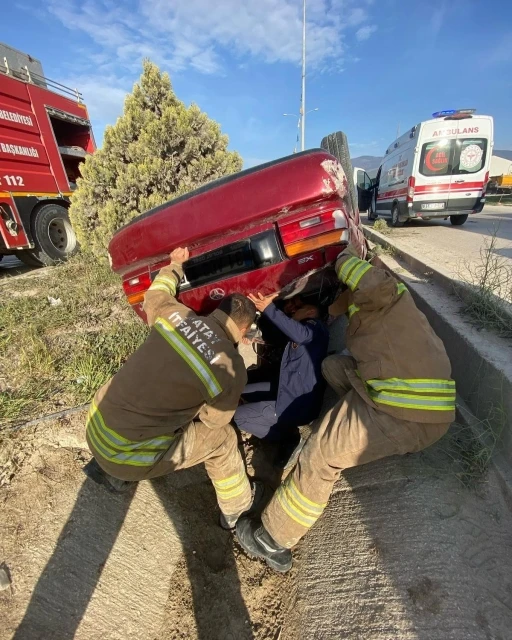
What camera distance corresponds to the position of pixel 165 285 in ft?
6.50

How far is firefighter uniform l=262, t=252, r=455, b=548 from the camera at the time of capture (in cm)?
144

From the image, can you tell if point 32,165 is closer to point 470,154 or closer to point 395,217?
point 395,217

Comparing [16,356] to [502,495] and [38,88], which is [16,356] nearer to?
[502,495]

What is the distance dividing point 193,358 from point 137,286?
3.37 ft

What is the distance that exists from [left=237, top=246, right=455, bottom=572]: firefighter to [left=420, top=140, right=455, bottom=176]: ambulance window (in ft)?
26.3

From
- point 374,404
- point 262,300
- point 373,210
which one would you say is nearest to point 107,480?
point 262,300

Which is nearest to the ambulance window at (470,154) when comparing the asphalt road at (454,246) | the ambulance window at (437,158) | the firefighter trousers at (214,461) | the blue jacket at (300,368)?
the ambulance window at (437,158)

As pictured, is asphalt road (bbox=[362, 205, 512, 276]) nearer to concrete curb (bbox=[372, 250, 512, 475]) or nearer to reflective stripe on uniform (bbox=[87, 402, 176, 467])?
concrete curb (bbox=[372, 250, 512, 475])

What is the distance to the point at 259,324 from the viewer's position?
2475mm

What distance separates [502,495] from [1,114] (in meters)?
7.38

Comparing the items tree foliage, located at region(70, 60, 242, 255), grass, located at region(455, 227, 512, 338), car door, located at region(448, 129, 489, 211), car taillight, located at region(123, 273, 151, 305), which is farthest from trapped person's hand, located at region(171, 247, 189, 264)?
car door, located at region(448, 129, 489, 211)

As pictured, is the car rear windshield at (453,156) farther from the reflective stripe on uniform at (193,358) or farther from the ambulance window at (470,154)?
the reflective stripe on uniform at (193,358)

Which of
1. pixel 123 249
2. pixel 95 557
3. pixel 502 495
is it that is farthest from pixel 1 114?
pixel 502 495

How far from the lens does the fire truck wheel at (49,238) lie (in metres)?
5.74
